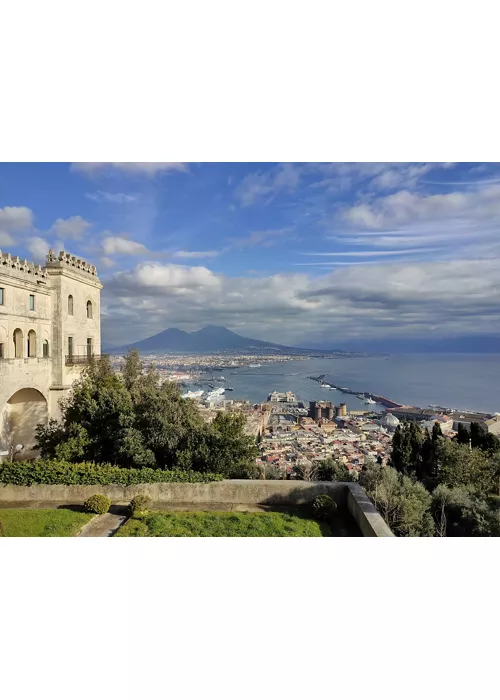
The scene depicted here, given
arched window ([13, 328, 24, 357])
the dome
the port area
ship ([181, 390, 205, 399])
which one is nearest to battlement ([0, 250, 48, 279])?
arched window ([13, 328, 24, 357])

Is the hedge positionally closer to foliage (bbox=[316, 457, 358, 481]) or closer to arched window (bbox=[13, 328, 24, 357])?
foliage (bbox=[316, 457, 358, 481])

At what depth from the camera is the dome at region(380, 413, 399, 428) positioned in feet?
18.9

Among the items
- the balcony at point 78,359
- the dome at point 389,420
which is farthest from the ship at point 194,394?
the balcony at point 78,359

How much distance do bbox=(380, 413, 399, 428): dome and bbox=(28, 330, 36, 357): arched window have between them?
238 inches

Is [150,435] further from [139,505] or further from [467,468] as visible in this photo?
[467,468]

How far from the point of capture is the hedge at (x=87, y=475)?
Result: 5.10 meters

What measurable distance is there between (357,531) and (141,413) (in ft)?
9.70

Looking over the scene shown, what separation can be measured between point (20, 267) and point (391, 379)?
6.16 meters

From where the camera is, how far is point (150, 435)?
5504 mm

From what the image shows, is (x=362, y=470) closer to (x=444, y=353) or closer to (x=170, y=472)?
(x=444, y=353)

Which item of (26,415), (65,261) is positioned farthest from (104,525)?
(65,261)

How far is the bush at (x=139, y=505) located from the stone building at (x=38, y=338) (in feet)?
11.3

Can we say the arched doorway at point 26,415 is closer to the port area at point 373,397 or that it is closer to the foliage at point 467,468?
the port area at point 373,397

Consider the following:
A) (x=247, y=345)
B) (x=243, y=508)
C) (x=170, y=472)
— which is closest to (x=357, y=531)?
(x=243, y=508)
